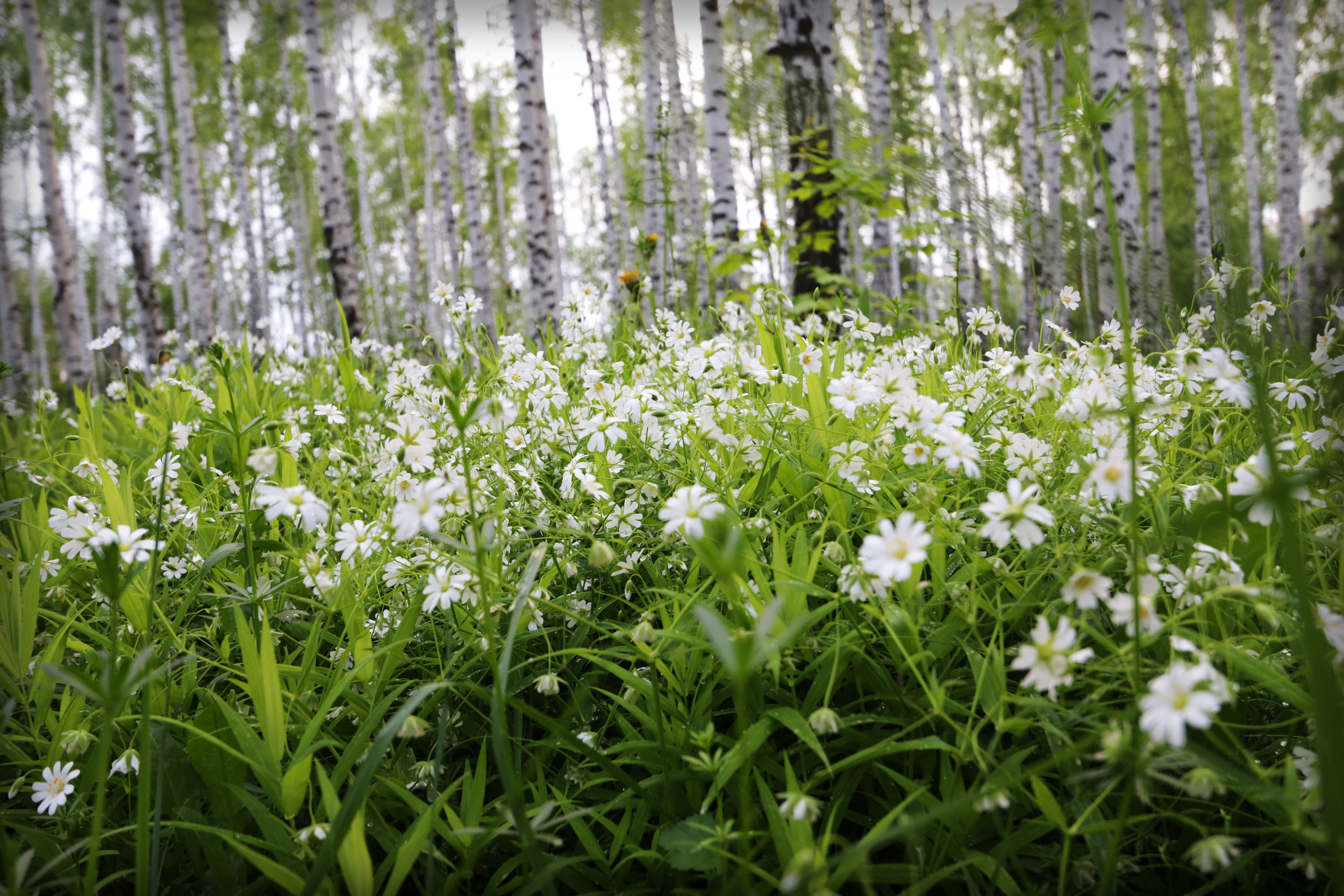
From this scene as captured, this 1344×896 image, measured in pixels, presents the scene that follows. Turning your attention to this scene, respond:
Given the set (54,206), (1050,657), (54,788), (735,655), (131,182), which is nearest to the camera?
(735,655)

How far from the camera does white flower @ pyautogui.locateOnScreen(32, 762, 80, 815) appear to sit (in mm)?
1151

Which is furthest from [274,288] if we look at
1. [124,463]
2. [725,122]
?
[124,463]

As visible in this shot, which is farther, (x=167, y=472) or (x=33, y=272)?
(x=33, y=272)

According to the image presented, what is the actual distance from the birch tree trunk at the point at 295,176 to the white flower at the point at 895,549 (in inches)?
413

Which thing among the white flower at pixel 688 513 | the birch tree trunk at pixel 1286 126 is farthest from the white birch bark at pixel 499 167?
the white flower at pixel 688 513

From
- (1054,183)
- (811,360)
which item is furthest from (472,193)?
(811,360)

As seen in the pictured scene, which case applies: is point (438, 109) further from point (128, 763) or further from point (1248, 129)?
point (1248, 129)

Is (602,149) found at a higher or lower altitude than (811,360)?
higher

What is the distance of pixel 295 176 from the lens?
15.5 metres

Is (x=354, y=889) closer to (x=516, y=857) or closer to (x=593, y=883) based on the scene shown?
(x=516, y=857)

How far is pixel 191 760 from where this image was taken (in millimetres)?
1229

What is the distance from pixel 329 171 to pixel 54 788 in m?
8.23

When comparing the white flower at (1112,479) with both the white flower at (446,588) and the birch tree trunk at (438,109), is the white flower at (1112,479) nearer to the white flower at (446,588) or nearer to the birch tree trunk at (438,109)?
the white flower at (446,588)

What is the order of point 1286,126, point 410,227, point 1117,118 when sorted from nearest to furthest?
point 1117,118
point 1286,126
point 410,227
